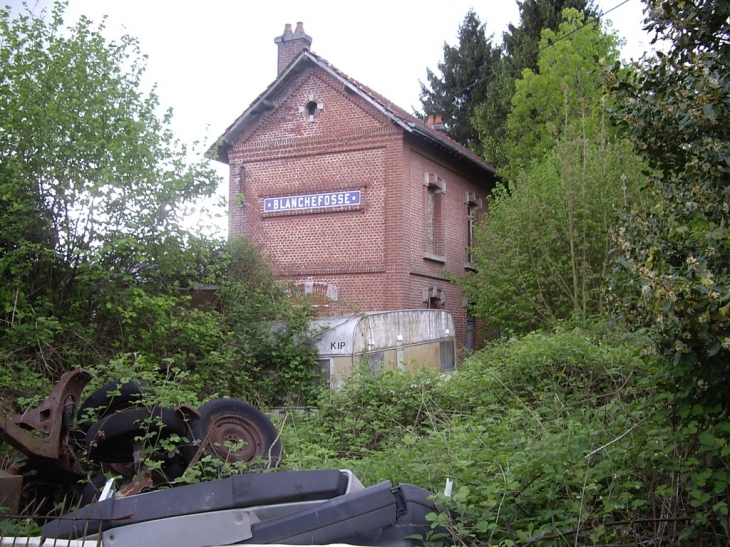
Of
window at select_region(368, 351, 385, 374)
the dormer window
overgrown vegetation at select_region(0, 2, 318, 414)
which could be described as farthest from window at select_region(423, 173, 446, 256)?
overgrown vegetation at select_region(0, 2, 318, 414)

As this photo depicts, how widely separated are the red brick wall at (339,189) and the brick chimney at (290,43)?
1.37 meters

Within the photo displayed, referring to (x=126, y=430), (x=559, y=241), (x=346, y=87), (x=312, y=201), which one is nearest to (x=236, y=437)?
(x=126, y=430)

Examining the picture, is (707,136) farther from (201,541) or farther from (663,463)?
(201,541)

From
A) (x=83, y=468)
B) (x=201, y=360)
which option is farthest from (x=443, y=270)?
(x=83, y=468)

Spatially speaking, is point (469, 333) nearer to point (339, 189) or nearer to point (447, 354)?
point (447, 354)

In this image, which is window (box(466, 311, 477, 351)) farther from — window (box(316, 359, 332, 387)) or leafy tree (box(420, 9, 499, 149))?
leafy tree (box(420, 9, 499, 149))

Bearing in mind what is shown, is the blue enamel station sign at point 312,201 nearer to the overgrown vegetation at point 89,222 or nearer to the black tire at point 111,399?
the overgrown vegetation at point 89,222

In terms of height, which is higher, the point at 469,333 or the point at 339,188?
the point at 339,188

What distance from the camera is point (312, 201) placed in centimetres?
1984

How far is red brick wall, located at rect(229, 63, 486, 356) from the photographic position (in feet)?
61.9

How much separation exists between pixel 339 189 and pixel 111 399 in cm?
1332

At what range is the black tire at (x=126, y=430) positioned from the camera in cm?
644

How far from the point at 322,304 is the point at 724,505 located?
14.9 metres

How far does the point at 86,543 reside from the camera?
4523mm
